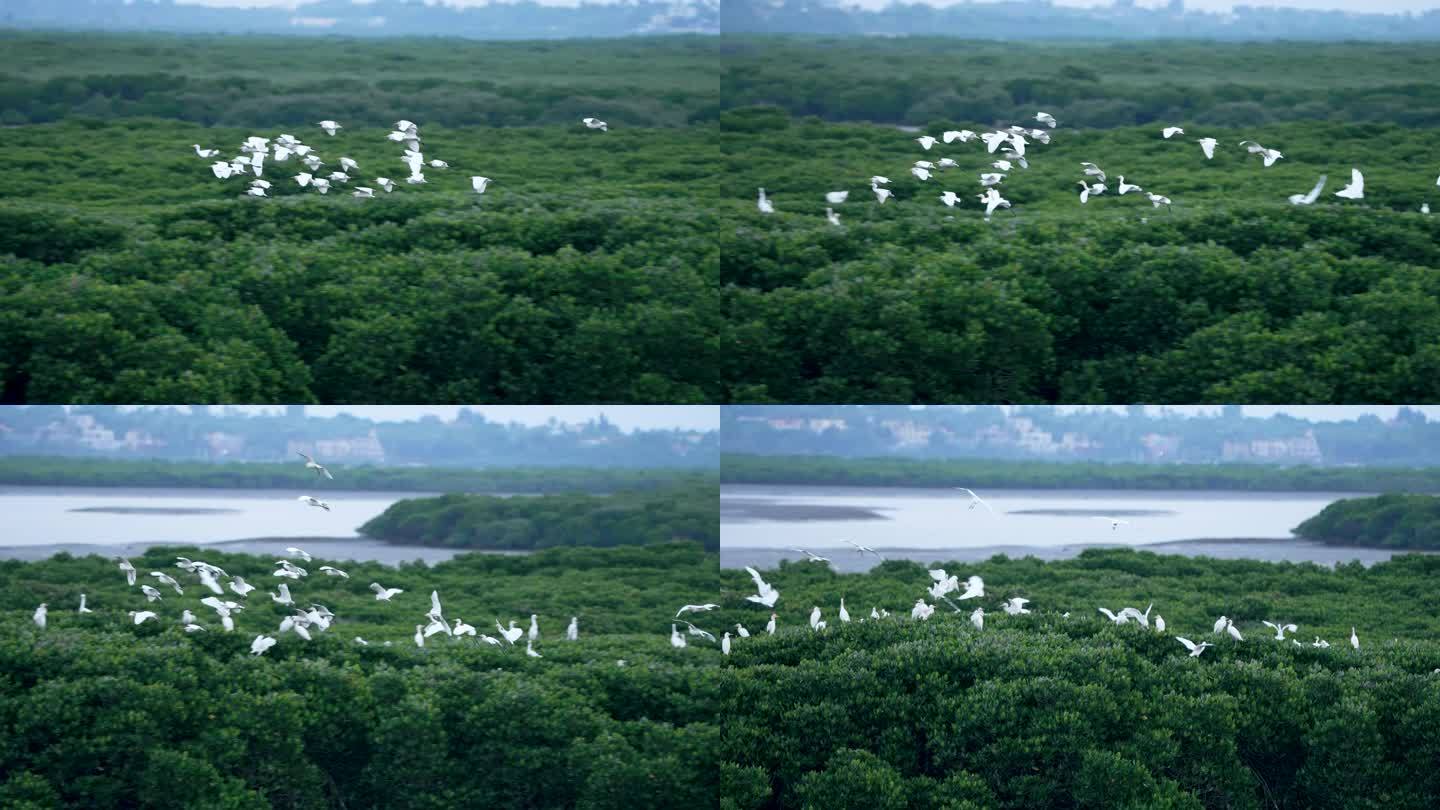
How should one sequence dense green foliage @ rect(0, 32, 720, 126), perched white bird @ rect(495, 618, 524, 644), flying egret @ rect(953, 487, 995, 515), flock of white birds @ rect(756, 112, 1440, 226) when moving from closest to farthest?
perched white bird @ rect(495, 618, 524, 644) < flying egret @ rect(953, 487, 995, 515) < flock of white birds @ rect(756, 112, 1440, 226) < dense green foliage @ rect(0, 32, 720, 126)

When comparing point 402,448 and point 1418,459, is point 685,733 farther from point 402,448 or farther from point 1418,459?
point 1418,459

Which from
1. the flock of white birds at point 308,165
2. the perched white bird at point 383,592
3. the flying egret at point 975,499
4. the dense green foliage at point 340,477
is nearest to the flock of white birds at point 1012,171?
the flying egret at point 975,499

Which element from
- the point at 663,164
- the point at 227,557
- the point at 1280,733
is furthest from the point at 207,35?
the point at 1280,733

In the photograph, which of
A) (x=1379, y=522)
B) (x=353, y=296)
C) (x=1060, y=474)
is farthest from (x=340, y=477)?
(x=1379, y=522)

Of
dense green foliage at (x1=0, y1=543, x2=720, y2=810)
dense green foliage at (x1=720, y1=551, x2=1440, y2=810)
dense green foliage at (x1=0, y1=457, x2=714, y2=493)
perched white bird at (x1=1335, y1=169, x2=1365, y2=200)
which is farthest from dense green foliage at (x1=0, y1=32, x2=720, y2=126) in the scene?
dense green foliage at (x1=720, y1=551, x2=1440, y2=810)

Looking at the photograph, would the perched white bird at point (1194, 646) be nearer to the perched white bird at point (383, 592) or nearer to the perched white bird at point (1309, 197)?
the perched white bird at point (1309, 197)

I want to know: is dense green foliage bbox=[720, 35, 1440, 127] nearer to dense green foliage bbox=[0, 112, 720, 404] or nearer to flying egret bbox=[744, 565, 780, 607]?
dense green foliage bbox=[0, 112, 720, 404]

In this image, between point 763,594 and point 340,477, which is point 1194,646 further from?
point 340,477
